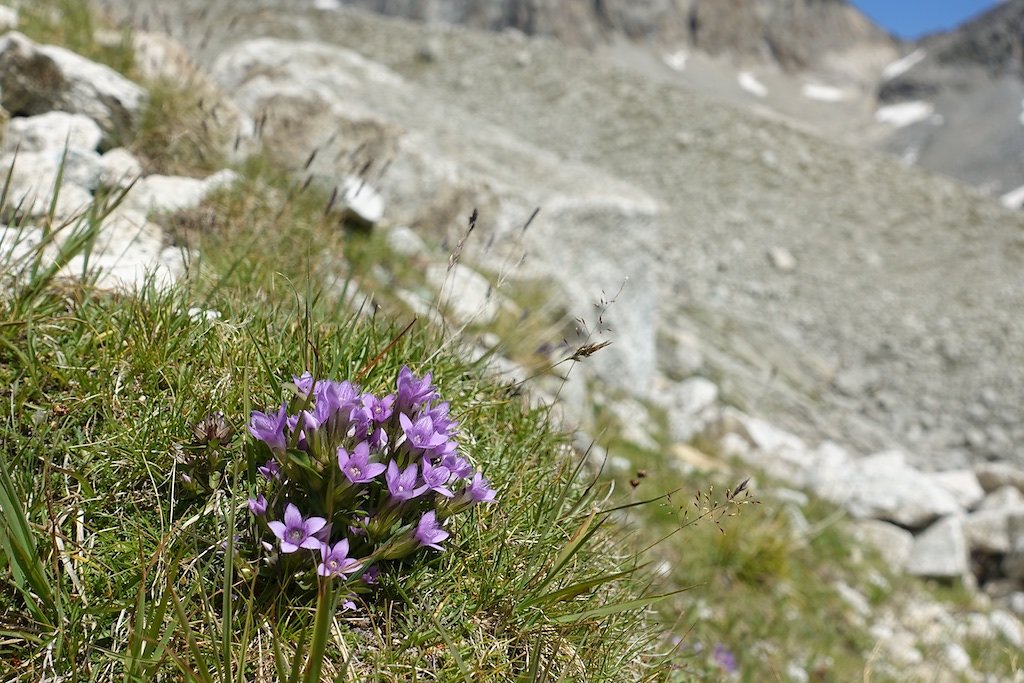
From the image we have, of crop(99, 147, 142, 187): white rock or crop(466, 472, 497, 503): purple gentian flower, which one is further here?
crop(99, 147, 142, 187): white rock

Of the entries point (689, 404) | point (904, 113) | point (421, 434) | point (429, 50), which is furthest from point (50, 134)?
point (904, 113)

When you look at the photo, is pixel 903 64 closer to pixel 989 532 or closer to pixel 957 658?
pixel 989 532

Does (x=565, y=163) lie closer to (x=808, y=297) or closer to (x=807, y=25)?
(x=808, y=297)

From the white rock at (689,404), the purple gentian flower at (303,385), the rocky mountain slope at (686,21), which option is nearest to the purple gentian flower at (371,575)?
the purple gentian flower at (303,385)

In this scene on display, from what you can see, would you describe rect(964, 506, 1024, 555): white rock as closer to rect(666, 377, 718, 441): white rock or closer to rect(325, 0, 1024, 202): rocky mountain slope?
rect(666, 377, 718, 441): white rock

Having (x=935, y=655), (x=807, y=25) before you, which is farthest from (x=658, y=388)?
(x=807, y=25)

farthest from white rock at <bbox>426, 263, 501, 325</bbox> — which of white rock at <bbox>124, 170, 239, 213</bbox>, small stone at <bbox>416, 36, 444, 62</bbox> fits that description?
small stone at <bbox>416, 36, 444, 62</bbox>

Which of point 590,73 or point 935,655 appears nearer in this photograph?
point 935,655
